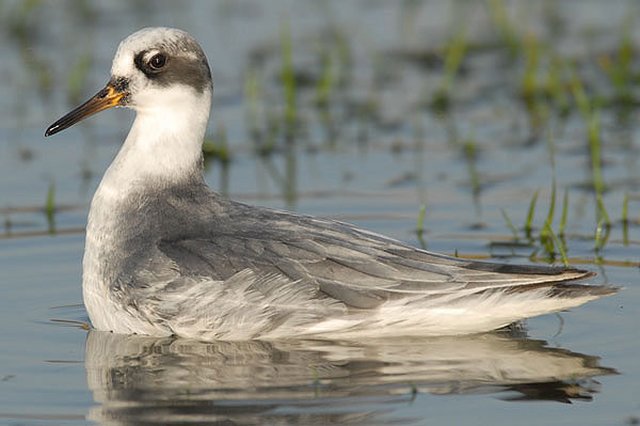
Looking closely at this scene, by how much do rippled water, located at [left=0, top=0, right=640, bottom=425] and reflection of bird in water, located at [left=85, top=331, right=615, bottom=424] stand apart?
16 mm

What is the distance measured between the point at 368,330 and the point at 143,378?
45.7 inches

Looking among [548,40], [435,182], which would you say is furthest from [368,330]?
[548,40]

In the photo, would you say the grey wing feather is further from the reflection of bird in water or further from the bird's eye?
the bird's eye

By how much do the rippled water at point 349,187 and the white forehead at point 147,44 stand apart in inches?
52.7

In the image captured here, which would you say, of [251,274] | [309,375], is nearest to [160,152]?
[251,274]

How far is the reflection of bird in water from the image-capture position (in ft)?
22.7

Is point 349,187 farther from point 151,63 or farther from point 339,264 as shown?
point 339,264

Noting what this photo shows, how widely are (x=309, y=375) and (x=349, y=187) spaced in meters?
3.88

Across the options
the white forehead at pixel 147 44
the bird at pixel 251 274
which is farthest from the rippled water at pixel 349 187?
the white forehead at pixel 147 44

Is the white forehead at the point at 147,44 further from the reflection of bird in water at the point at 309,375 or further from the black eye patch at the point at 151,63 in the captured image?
the reflection of bird in water at the point at 309,375

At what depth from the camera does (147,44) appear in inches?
340

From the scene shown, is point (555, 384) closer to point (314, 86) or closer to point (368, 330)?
point (368, 330)

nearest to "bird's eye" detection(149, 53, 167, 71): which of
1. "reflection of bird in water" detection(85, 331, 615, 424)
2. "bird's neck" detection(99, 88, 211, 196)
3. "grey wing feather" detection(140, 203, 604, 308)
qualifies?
"bird's neck" detection(99, 88, 211, 196)

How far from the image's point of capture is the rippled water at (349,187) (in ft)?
23.5
